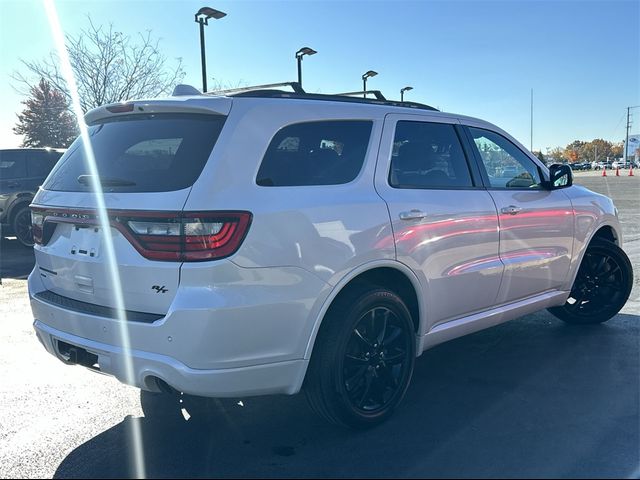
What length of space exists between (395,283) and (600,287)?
2.76 meters

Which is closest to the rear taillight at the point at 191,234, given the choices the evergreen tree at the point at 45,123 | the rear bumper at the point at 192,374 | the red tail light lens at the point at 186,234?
the red tail light lens at the point at 186,234

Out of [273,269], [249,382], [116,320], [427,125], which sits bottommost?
[249,382]

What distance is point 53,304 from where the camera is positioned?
3189mm

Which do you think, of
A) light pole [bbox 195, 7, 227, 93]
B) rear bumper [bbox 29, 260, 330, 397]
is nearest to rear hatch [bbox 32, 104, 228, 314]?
rear bumper [bbox 29, 260, 330, 397]

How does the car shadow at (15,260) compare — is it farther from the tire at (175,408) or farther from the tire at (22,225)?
the tire at (175,408)

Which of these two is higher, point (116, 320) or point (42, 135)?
point (42, 135)

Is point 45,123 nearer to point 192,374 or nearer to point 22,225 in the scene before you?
point 22,225

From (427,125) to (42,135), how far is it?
152ft

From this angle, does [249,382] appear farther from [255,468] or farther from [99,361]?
[99,361]

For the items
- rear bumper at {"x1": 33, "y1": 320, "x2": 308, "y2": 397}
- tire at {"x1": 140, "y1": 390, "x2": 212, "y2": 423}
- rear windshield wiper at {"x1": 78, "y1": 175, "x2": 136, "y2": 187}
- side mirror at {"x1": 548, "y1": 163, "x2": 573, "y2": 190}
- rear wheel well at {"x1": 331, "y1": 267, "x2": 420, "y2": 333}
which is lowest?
tire at {"x1": 140, "y1": 390, "x2": 212, "y2": 423}

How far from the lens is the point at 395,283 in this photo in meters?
3.56

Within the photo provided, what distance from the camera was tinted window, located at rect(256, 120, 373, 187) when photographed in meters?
2.92

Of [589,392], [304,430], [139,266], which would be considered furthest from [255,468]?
[589,392]

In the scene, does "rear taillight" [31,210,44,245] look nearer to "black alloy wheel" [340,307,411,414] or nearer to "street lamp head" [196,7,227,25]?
"black alloy wheel" [340,307,411,414]
